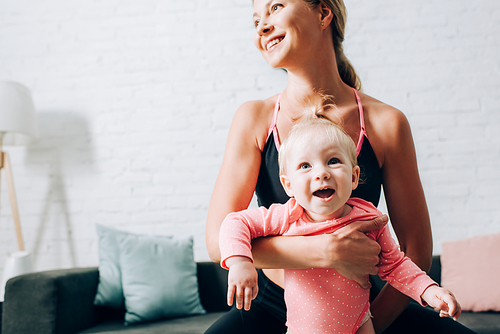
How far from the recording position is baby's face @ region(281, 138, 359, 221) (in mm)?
798

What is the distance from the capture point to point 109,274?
2160 millimetres

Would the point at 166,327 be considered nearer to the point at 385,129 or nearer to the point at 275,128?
the point at 275,128

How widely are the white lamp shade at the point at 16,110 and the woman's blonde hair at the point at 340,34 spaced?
219cm

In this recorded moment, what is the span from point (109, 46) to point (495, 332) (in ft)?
10.4

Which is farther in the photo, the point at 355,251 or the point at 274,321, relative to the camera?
the point at 274,321

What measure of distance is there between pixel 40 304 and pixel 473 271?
243cm

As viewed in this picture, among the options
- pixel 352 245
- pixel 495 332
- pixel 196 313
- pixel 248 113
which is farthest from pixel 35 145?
pixel 495 332

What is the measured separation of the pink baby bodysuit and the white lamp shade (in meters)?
2.17

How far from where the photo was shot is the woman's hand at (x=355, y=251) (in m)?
0.80

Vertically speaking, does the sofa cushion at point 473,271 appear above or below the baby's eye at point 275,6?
below

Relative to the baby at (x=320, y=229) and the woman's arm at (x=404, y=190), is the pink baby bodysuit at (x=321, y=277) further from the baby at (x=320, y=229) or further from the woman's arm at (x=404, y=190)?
the woman's arm at (x=404, y=190)

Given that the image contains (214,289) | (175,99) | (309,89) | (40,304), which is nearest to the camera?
(309,89)

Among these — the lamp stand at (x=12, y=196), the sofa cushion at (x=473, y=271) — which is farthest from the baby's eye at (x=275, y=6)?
the lamp stand at (x=12, y=196)

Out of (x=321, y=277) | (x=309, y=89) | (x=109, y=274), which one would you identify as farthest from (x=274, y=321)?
(x=109, y=274)
